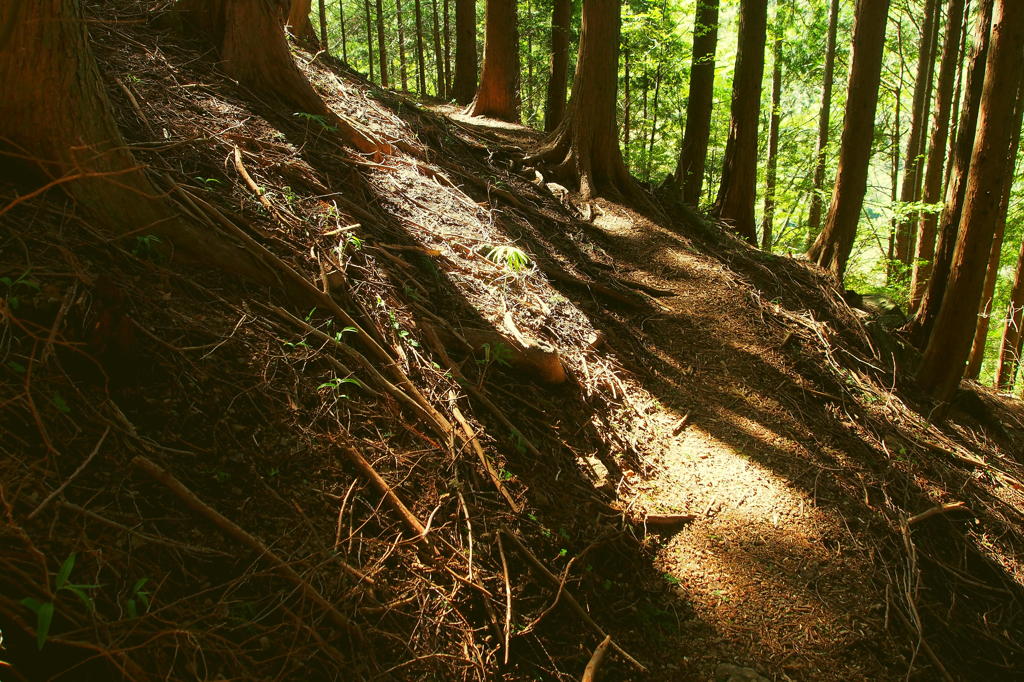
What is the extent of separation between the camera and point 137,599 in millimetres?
2109

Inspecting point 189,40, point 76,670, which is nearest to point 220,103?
point 189,40

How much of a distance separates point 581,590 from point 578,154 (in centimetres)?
621

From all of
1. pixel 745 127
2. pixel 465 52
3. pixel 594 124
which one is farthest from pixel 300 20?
pixel 745 127

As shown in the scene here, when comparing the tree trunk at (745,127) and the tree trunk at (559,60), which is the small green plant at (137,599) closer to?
the tree trunk at (745,127)

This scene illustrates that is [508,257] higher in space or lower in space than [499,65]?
lower

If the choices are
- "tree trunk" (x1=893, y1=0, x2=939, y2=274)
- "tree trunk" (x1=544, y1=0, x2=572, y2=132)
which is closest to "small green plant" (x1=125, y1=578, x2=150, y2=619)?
"tree trunk" (x1=544, y1=0, x2=572, y2=132)

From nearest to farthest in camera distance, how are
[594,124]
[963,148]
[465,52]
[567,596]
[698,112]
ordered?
[567,596] → [963,148] → [594,124] → [698,112] → [465,52]

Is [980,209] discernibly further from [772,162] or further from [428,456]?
[772,162]

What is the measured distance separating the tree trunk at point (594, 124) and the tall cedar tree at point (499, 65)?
364 cm

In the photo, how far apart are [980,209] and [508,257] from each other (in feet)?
17.2

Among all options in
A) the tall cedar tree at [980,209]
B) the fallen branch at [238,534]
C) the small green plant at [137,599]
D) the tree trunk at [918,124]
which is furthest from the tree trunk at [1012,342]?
the small green plant at [137,599]

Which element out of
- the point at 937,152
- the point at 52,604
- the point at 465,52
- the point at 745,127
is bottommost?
the point at 52,604

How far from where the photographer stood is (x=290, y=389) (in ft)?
10.2

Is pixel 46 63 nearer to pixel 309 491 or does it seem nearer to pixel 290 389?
pixel 290 389
